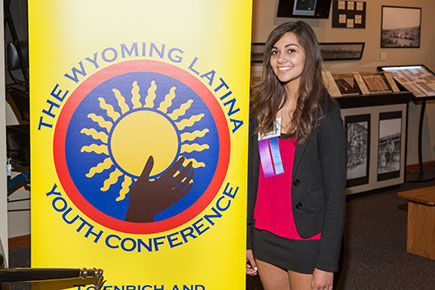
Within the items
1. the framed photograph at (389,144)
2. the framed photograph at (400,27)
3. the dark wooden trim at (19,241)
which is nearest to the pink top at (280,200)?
the dark wooden trim at (19,241)

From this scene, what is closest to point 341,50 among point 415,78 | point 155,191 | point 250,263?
point 415,78

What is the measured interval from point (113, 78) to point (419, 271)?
11.2ft

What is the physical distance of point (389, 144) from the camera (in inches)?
254

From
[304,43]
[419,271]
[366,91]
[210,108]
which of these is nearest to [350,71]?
[366,91]

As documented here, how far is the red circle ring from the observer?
1.46 m

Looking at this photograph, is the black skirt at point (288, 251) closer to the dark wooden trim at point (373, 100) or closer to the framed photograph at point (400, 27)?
the dark wooden trim at point (373, 100)

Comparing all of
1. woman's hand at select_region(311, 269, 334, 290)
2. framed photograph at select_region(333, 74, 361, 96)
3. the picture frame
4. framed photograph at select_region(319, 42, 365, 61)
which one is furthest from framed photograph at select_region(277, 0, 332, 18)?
woman's hand at select_region(311, 269, 334, 290)

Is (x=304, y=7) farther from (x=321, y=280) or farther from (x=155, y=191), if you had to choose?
(x=155, y=191)

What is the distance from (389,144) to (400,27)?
2030mm

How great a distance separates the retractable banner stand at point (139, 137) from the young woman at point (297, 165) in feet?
1.27

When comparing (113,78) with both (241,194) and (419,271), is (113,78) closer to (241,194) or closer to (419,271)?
(241,194)

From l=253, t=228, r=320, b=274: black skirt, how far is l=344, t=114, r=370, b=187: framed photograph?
4.18 metres

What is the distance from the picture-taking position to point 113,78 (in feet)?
4.79

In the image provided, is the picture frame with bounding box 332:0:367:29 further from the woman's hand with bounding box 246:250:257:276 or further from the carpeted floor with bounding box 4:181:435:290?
the woman's hand with bounding box 246:250:257:276
